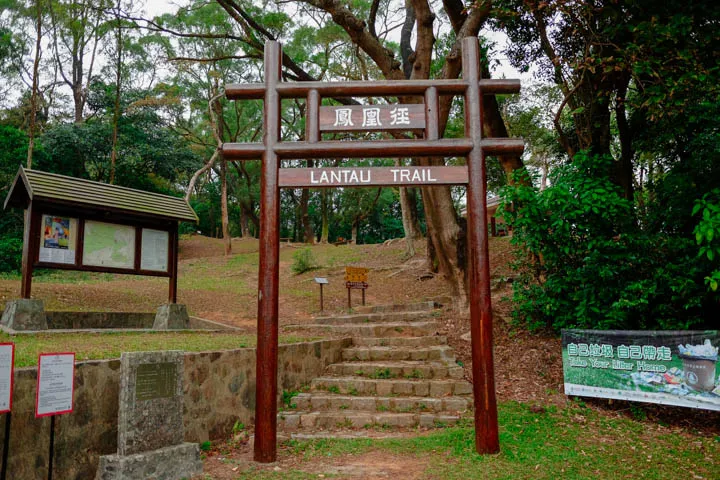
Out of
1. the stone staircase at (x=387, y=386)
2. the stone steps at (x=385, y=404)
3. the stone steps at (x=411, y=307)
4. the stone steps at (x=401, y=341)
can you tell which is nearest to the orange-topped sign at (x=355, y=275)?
the stone steps at (x=411, y=307)

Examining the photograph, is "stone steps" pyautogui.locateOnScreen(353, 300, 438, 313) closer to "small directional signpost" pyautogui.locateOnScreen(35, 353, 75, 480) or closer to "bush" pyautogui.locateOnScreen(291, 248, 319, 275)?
"bush" pyautogui.locateOnScreen(291, 248, 319, 275)

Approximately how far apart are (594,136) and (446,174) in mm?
5934

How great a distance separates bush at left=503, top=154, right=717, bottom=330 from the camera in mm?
7410

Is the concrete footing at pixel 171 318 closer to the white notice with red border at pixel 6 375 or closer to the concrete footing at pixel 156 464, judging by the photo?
the concrete footing at pixel 156 464

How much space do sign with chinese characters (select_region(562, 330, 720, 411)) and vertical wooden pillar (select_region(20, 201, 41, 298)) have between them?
8.50 meters

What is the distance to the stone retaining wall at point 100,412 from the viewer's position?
422 centimetres

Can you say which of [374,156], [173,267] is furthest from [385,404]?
[173,267]

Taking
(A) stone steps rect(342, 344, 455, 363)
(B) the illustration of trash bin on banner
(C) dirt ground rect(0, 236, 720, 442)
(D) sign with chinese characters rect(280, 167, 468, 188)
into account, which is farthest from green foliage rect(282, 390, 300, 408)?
(B) the illustration of trash bin on banner

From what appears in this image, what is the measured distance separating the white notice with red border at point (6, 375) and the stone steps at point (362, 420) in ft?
11.0

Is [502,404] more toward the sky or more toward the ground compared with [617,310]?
more toward the ground

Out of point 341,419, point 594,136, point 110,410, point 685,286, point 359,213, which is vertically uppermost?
point 359,213


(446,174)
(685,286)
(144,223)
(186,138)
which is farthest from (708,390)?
(186,138)

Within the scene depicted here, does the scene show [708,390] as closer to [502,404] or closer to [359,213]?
[502,404]

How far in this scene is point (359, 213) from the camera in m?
37.0
